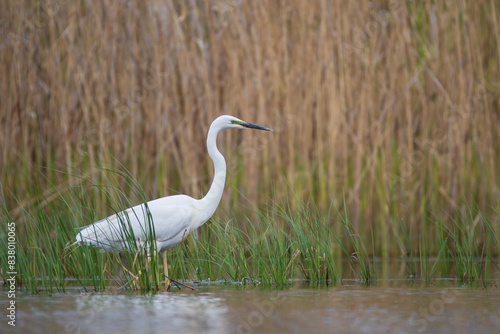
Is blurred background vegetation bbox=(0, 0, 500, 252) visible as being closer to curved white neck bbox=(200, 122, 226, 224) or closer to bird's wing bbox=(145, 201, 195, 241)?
curved white neck bbox=(200, 122, 226, 224)

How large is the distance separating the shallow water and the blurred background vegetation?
2410 mm

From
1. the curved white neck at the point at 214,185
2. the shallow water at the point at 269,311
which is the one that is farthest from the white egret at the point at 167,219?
the shallow water at the point at 269,311

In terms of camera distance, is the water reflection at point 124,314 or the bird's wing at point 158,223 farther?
the bird's wing at point 158,223

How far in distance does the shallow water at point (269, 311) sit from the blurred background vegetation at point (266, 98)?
2410 mm

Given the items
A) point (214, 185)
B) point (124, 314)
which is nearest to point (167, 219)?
point (214, 185)

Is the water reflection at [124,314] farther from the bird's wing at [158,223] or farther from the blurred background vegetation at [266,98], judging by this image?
the blurred background vegetation at [266,98]

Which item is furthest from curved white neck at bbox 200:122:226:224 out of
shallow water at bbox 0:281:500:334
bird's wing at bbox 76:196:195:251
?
shallow water at bbox 0:281:500:334

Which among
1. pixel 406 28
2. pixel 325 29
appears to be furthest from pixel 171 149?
pixel 406 28

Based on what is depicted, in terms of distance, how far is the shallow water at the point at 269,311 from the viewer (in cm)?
301

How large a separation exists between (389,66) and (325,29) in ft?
2.21

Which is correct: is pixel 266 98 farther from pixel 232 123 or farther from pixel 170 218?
pixel 170 218

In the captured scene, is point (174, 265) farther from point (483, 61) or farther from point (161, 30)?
point (483, 61)

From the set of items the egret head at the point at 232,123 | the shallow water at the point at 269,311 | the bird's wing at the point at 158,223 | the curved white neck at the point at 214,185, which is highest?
the egret head at the point at 232,123

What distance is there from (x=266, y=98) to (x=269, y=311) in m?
3.42
